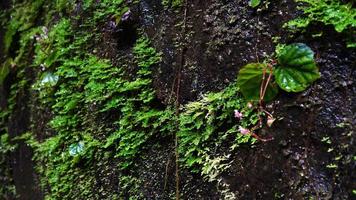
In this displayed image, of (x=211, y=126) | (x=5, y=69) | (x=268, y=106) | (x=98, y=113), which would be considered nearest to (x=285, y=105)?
(x=268, y=106)

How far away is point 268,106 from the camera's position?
1.42 meters

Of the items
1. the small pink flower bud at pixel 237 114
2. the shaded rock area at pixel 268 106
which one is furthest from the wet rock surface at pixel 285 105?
the small pink flower bud at pixel 237 114

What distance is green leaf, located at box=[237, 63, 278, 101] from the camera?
140 cm

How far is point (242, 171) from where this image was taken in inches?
57.6

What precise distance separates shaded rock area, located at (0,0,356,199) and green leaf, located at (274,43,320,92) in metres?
0.04

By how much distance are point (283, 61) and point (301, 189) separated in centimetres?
44

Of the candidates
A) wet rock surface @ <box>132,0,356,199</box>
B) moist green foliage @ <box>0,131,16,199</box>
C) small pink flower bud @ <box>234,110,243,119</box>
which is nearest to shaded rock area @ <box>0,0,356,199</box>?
wet rock surface @ <box>132,0,356,199</box>

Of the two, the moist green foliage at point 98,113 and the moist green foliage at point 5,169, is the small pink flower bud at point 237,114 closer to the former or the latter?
the moist green foliage at point 98,113

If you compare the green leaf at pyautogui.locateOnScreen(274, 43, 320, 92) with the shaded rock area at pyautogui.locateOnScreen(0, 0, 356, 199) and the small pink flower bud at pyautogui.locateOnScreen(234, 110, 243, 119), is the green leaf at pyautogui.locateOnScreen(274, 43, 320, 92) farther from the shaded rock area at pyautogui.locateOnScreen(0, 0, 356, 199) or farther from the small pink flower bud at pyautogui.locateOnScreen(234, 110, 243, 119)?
the small pink flower bud at pyautogui.locateOnScreen(234, 110, 243, 119)

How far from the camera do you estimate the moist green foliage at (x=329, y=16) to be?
4.20 feet

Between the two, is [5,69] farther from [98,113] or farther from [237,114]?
[237,114]

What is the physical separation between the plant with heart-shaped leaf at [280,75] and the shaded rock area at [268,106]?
4 centimetres

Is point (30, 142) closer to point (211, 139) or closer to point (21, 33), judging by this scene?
point (21, 33)

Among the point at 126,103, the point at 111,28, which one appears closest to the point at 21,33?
the point at 111,28
